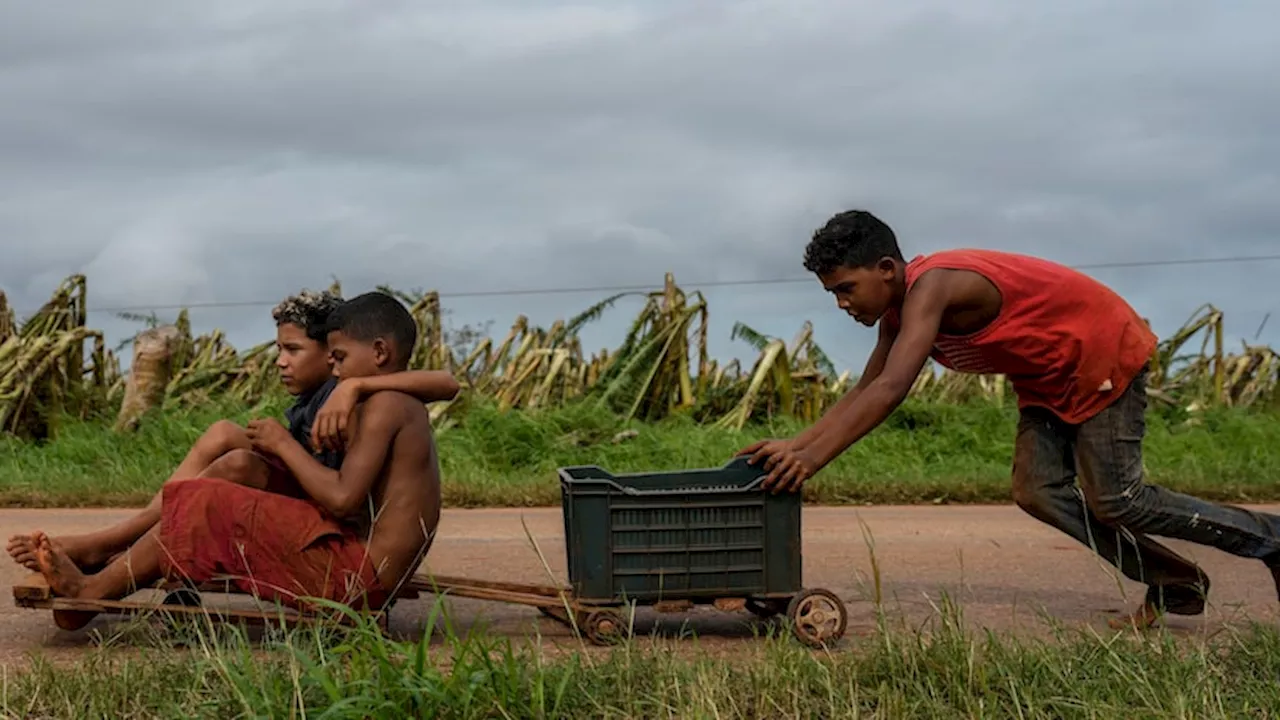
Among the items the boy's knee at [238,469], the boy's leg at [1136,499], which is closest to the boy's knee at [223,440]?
the boy's knee at [238,469]

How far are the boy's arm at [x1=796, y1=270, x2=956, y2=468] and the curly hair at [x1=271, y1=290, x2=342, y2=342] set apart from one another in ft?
6.14

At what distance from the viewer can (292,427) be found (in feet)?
18.1

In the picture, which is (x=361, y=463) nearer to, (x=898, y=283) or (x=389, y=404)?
(x=389, y=404)

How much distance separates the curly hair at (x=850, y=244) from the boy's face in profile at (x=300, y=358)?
1879mm

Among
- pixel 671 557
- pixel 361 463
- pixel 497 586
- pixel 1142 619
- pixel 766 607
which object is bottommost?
pixel 1142 619

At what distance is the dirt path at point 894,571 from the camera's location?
5.42 metres

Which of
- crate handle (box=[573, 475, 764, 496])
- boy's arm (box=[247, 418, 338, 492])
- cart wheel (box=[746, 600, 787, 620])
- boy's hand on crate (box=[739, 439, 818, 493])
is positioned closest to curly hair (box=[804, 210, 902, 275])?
boy's hand on crate (box=[739, 439, 818, 493])

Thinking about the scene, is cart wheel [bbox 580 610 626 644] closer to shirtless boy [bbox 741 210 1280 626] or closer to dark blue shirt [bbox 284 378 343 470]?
shirtless boy [bbox 741 210 1280 626]

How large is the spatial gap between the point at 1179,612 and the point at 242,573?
3.56 meters

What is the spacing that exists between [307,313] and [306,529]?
0.95m

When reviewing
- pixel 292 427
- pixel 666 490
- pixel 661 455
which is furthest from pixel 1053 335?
pixel 661 455

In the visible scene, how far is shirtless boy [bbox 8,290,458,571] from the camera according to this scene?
4750 mm

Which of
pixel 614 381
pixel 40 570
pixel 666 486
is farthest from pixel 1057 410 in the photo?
pixel 614 381

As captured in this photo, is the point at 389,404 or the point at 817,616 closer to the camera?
the point at 389,404
